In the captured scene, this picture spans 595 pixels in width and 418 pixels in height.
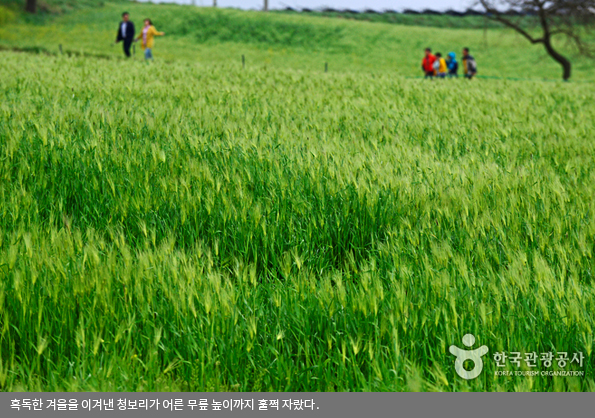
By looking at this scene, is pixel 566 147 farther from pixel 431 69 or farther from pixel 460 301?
pixel 431 69

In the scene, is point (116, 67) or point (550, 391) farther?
point (116, 67)

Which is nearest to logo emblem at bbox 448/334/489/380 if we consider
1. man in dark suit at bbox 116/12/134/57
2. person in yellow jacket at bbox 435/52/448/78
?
person in yellow jacket at bbox 435/52/448/78

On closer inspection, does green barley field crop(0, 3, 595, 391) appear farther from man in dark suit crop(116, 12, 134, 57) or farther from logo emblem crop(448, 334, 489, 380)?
man in dark suit crop(116, 12, 134, 57)

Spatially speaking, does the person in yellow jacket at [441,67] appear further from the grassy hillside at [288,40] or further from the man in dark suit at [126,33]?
the grassy hillside at [288,40]

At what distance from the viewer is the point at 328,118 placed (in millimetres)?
Result: 7215

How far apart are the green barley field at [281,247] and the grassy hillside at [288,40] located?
99.1ft

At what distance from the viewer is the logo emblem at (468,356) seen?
2025 millimetres

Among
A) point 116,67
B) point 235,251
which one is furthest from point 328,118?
point 116,67

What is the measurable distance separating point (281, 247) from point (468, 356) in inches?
58.8

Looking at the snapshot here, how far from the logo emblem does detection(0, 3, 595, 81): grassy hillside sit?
111 ft

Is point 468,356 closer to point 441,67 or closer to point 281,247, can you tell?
point 281,247

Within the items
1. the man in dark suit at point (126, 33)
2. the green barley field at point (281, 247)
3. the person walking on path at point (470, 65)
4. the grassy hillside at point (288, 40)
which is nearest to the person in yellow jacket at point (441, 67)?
the person walking on path at point (470, 65)

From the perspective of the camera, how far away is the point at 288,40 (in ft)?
147

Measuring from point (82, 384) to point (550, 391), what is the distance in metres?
1.77
